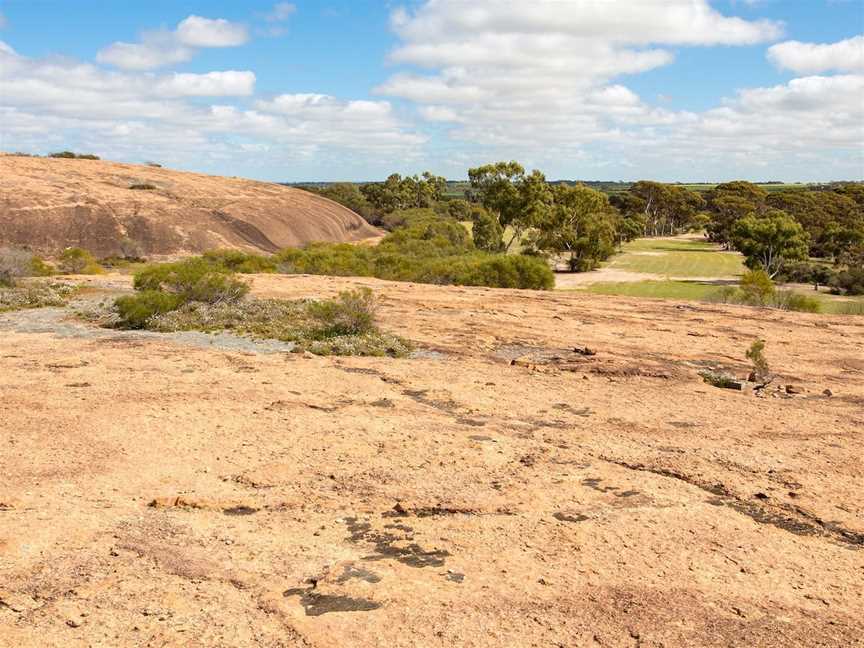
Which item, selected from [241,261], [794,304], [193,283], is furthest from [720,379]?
[241,261]

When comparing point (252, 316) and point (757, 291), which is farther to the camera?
point (757, 291)

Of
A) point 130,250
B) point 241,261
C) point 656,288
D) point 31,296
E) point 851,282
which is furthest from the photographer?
point 656,288

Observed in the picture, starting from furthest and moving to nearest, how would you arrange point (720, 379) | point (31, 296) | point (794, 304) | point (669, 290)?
1. point (669, 290)
2. point (794, 304)
3. point (31, 296)
4. point (720, 379)

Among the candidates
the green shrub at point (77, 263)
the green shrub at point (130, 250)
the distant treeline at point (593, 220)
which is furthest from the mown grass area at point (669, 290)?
the green shrub at point (77, 263)

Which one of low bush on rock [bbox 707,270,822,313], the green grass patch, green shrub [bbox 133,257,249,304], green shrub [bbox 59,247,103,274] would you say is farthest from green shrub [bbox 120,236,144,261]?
low bush on rock [bbox 707,270,822,313]

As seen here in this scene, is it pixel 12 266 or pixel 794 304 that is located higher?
pixel 12 266

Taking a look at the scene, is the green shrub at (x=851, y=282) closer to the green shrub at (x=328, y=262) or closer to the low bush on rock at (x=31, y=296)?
the green shrub at (x=328, y=262)

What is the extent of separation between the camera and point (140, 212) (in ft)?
125

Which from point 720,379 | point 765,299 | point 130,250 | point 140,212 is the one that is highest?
point 140,212

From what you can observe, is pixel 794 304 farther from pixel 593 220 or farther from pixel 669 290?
pixel 593 220

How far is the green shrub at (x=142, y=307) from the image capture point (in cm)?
1659

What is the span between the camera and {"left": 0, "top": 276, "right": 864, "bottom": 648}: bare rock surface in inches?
197

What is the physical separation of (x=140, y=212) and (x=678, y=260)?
149 feet

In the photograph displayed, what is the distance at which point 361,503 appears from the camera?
7047mm
